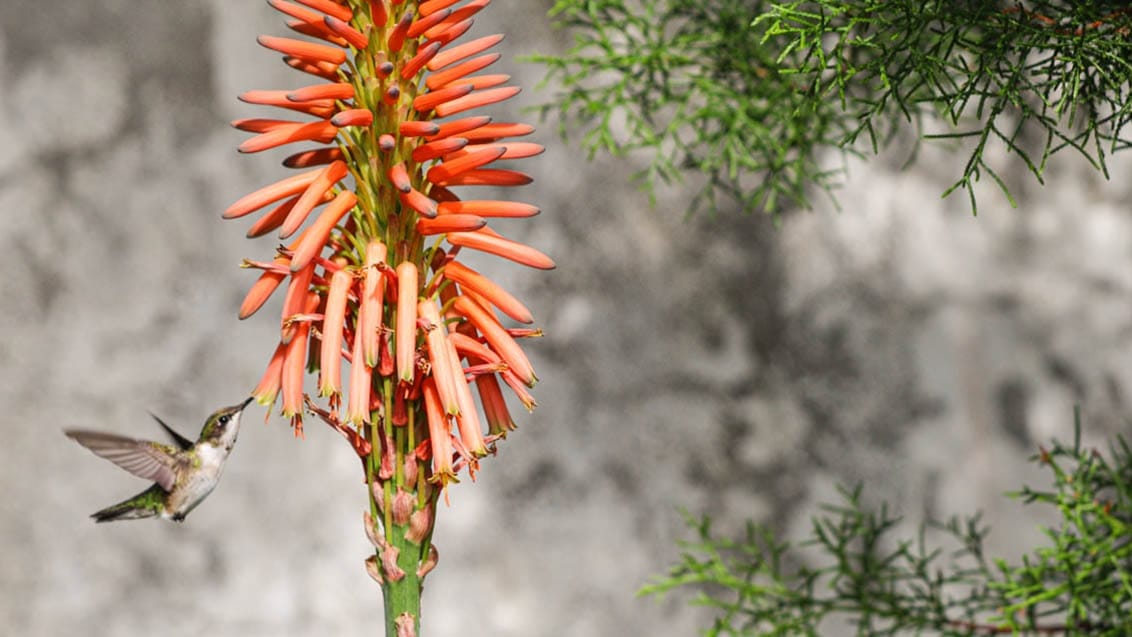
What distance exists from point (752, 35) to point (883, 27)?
359mm

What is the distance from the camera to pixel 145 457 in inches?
25.1

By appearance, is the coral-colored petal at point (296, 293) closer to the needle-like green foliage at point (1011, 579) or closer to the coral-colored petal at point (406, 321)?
the coral-colored petal at point (406, 321)

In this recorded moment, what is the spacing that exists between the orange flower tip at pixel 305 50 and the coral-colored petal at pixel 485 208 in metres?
0.07

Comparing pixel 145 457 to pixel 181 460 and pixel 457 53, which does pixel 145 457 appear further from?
pixel 457 53

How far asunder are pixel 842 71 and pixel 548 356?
0.94m

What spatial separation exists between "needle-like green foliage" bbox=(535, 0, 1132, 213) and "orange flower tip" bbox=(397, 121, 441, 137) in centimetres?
19

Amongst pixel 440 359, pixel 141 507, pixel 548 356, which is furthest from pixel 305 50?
pixel 548 356

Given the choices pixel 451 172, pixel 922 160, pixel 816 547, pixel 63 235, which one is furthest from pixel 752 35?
pixel 63 235

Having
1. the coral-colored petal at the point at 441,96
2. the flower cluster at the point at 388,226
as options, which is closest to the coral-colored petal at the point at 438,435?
the flower cluster at the point at 388,226

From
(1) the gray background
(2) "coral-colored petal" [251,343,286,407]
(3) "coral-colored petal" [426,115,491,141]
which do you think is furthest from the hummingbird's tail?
(1) the gray background

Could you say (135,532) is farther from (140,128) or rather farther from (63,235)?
(140,128)

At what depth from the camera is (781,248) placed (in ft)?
4.91

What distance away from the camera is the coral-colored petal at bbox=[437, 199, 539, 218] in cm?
42

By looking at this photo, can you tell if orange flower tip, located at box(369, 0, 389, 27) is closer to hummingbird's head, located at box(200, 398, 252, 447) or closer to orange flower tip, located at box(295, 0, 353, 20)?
orange flower tip, located at box(295, 0, 353, 20)
